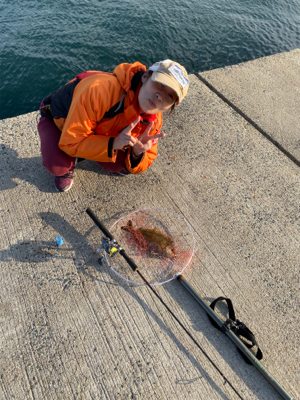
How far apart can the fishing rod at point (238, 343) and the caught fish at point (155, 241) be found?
389mm


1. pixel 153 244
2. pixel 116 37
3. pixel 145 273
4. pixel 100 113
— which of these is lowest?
pixel 145 273

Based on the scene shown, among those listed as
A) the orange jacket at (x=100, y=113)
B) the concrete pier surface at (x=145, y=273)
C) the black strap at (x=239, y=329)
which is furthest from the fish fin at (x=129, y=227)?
the black strap at (x=239, y=329)

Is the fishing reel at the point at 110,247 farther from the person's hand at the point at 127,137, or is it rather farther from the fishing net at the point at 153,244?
the person's hand at the point at 127,137

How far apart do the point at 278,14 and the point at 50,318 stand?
10684mm

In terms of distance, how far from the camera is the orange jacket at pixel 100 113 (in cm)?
242

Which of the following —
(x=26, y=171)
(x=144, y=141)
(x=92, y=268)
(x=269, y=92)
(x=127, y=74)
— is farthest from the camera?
(x=269, y=92)

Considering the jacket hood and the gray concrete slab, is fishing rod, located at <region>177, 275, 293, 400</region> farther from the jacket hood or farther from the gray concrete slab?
the gray concrete slab

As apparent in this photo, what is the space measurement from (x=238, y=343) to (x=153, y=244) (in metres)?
1.12

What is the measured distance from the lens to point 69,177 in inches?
121

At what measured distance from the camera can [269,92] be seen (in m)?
4.74

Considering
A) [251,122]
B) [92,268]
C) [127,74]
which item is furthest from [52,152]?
[251,122]

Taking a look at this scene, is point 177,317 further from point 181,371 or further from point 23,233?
point 23,233

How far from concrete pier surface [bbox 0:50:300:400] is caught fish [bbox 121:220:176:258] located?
26 cm

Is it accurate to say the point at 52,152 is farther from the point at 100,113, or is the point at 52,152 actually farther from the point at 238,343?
the point at 238,343
